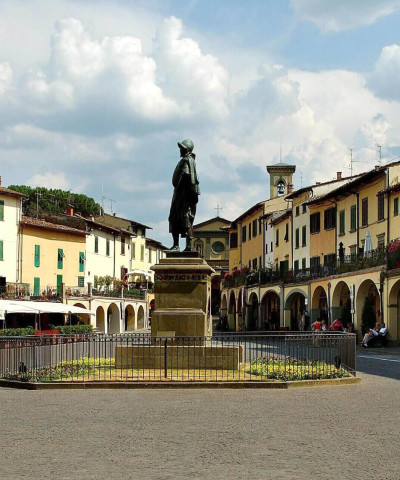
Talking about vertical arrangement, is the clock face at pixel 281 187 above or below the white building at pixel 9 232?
above

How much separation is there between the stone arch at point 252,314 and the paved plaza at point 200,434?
53972 mm

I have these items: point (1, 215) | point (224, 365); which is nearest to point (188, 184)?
point (224, 365)

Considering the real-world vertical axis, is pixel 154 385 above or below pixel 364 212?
below

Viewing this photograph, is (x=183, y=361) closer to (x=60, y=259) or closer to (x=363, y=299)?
(x=363, y=299)

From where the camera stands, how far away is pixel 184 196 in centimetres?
2053

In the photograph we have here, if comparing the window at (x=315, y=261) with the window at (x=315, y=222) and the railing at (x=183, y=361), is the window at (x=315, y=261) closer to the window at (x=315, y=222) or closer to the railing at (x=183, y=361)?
the window at (x=315, y=222)

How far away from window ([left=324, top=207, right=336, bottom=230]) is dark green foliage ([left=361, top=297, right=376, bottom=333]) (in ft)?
42.0

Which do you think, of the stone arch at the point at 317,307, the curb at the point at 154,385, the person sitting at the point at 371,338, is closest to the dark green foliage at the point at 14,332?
the person sitting at the point at 371,338

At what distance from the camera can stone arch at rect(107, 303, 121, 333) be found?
7244 cm

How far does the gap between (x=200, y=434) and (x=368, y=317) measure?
3269 centimetres

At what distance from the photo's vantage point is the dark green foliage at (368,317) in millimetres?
42344

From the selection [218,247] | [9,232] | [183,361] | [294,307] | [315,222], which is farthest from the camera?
[218,247]

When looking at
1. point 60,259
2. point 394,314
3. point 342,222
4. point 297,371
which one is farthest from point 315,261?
point 297,371

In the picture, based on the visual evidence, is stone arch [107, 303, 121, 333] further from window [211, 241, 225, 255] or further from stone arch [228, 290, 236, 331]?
window [211, 241, 225, 255]
